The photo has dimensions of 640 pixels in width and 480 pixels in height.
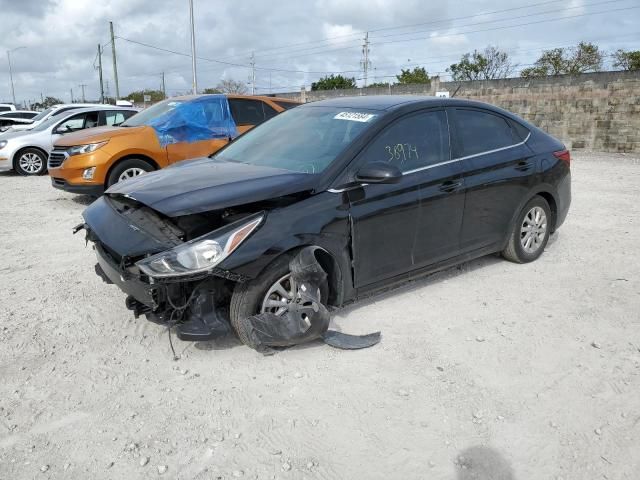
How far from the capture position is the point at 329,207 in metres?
3.41

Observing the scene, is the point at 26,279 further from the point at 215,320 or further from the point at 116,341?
the point at 215,320

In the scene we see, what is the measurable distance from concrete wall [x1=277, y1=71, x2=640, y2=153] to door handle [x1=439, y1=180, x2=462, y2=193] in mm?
14648

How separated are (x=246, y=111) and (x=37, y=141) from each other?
5.63m

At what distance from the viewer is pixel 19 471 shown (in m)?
2.38

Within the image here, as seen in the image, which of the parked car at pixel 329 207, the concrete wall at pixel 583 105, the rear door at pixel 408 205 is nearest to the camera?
the parked car at pixel 329 207

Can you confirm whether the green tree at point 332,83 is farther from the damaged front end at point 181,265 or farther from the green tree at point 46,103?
the damaged front end at point 181,265

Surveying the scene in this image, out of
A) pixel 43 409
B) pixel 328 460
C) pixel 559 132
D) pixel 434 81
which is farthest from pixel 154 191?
pixel 434 81

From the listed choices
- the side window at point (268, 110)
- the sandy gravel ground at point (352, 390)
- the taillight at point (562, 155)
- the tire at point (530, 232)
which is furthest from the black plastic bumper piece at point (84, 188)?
the taillight at point (562, 155)

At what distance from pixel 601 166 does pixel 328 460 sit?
12906 mm

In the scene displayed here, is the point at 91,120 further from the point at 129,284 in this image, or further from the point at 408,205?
the point at 408,205

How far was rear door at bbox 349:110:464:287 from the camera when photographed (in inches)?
142

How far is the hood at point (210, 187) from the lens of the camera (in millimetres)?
3088

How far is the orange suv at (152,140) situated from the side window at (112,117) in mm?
3796

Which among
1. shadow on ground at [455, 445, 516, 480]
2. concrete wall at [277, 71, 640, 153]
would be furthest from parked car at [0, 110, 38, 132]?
shadow on ground at [455, 445, 516, 480]
